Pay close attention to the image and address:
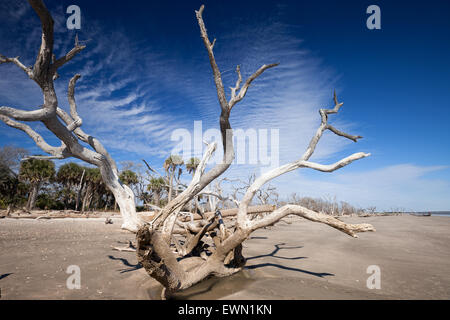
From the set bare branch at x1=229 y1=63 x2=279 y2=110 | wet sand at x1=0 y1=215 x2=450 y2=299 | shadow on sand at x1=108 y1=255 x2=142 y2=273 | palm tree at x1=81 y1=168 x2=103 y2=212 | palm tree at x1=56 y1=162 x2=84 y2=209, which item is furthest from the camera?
palm tree at x1=81 y1=168 x2=103 y2=212

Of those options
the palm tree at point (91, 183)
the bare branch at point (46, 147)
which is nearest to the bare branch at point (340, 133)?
the bare branch at point (46, 147)

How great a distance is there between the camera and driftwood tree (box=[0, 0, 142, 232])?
9.18 ft

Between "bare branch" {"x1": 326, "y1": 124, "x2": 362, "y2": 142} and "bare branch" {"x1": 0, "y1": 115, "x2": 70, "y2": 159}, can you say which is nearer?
"bare branch" {"x1": 0, "y1": 115, "x2": 70, "y2": 159}

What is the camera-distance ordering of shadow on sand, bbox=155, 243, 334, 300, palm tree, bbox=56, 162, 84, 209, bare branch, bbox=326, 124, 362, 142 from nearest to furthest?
shadow on sand, bbox=155, 243, 334, 300 → bare branch, bbox=326, 124, 362, 142 → palm tree, bbox=56, 162, 84, 209

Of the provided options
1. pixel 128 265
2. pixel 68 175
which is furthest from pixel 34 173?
pixel 128 265

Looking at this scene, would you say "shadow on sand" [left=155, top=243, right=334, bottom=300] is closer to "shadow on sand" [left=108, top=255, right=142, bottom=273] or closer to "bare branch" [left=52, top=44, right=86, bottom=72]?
"shadow on sand" [left=108, top=255, right=142, bottom=273]

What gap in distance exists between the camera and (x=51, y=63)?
301cm

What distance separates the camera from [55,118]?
127 inches

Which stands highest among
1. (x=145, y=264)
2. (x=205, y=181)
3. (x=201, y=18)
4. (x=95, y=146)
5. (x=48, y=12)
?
(x=201, y=18)

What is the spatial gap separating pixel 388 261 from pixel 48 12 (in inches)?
396

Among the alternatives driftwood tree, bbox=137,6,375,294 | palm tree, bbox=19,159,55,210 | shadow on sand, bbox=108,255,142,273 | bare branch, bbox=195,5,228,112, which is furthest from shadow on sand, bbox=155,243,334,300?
palm tree, bbox=19,159,55,210

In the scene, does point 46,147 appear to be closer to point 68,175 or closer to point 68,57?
point 68,57
